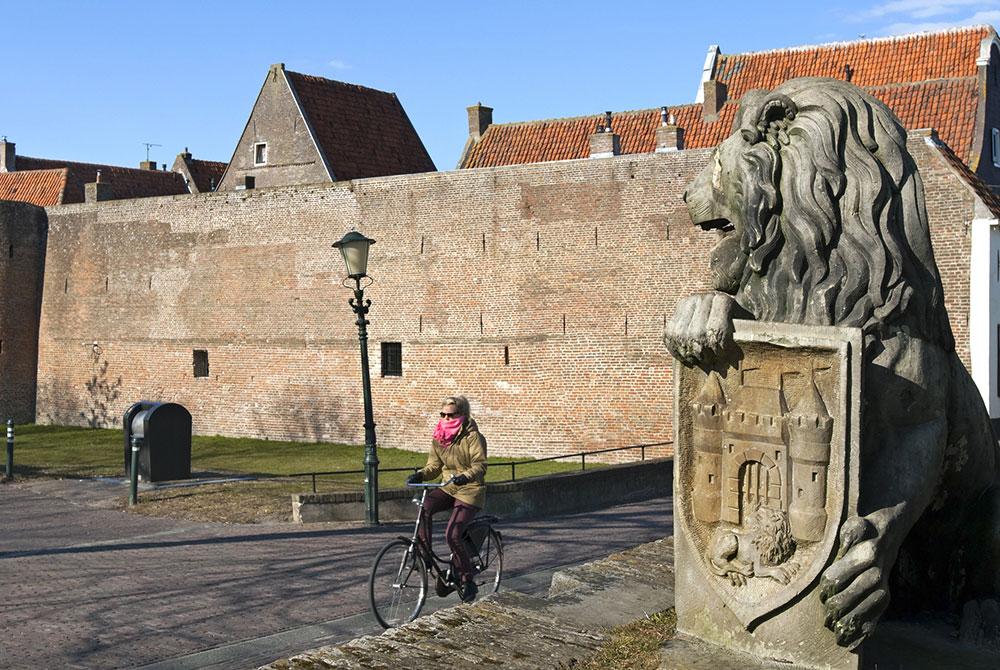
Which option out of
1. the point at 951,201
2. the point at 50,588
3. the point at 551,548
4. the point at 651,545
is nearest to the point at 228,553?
the point at 50,588

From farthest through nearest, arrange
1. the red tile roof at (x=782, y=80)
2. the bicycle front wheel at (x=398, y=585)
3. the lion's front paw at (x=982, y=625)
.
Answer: the red tile roof at (x=782, y=80) → the bicycle front wheel at (x=398, y=585) → the lion's front paw at (x=982, y=625)

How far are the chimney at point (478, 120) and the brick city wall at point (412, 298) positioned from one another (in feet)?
25.5

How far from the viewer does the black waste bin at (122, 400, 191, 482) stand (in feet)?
53.5

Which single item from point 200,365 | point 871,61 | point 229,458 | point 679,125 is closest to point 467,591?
point 229,458

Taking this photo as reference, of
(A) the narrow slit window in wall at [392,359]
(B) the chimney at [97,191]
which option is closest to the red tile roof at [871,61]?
(A) the narrow slit window in wall at [392,359]

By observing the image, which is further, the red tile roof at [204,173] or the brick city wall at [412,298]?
the red tile roof at [204,173]

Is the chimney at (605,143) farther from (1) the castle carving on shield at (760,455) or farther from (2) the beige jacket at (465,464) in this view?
(1) the castle carving on shield at (760,455)

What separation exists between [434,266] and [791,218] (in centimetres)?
1931

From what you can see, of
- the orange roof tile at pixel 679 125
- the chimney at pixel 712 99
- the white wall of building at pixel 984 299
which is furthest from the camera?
the chimney at pixel 712 99

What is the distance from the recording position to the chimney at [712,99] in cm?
2790

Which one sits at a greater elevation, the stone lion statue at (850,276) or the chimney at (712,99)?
the chimney at (712,99)

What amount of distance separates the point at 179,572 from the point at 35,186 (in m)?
32.0

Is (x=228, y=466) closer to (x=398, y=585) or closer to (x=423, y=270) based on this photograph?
(x=423, y=270)

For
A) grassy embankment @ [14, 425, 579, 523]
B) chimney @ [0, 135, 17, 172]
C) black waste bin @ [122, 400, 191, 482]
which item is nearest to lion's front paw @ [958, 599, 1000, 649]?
grassy embankment @ [14, 425, 579, 523]
